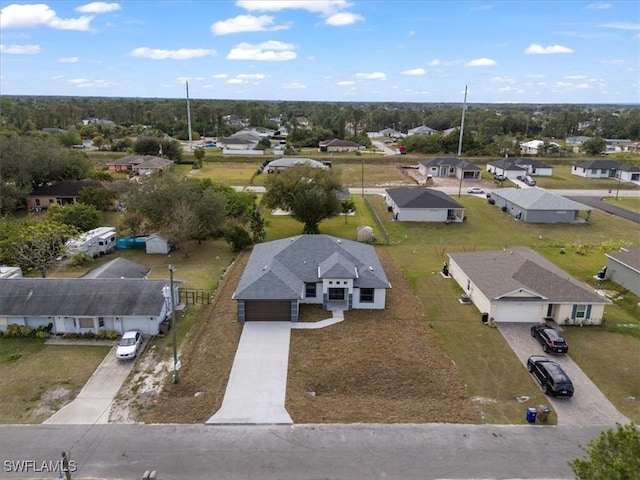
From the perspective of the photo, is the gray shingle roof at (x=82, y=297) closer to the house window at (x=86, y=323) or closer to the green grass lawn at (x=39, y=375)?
the house window at (x=86, y=323)

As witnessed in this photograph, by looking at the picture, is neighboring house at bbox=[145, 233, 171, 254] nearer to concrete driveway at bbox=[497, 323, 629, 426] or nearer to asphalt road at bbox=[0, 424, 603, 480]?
asphalt road at bbox=[0, 424, 603, 480]

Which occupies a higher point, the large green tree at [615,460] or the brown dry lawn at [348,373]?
the large green tree at [615,460]

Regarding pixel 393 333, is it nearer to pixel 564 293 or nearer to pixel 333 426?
pixel 333 426

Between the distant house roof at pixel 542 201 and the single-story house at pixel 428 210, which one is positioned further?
the distant house roof at pixel 542 201

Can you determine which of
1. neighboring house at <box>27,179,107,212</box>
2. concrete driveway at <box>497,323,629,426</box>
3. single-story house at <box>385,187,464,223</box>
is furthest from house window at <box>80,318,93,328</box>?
single-story house at <box>385,187,464,223</box>

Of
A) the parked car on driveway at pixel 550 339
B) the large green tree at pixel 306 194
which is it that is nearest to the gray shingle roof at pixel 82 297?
the large green tree at pixel 306 194

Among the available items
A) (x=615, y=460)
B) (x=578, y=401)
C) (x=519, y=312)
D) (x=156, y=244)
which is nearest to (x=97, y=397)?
(x=615, y=460)
